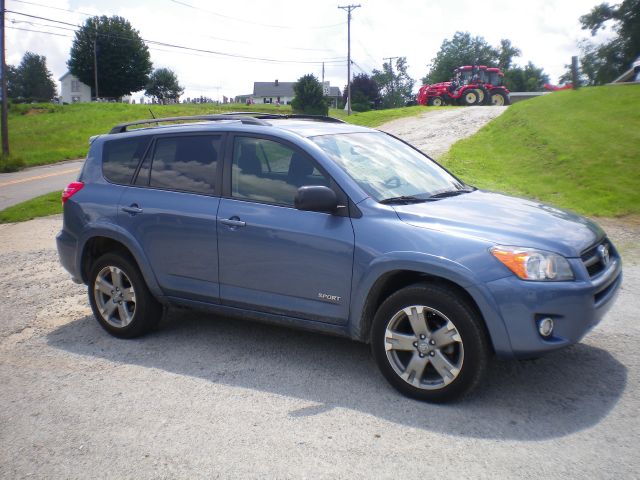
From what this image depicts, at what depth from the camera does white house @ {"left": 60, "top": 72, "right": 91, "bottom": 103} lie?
105637 mm

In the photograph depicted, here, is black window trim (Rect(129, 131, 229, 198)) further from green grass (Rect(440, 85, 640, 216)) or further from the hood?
green grass (Rect(440, 85, 640, 216))

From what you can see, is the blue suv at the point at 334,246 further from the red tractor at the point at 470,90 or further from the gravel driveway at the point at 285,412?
the red tractor at the point at 470,90

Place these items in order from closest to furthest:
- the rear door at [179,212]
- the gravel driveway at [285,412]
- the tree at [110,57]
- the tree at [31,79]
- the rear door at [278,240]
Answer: the gravel driveway at [285,412] < the rear door at [278,240] < the rear door at [179,212] < the tree at [110,57] < the tree at [31,79]

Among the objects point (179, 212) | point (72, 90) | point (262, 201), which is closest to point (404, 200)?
point (262, 201)

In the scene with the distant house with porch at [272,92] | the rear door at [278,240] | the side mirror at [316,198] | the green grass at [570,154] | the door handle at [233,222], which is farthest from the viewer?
the distant house with porch at [272,92]

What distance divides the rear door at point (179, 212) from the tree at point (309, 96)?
49.3 metres

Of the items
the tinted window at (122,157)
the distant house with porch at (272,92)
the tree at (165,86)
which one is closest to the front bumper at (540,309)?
the tinted window at (122,157)

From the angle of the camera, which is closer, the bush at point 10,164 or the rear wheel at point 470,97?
the bush at point 10,164

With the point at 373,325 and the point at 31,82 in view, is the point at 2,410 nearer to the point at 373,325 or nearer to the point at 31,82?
the point at 373,325

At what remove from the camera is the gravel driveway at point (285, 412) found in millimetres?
3623

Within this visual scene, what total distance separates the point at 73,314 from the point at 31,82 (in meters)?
141

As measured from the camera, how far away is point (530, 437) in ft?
12.5

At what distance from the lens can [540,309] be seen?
13.0 feet

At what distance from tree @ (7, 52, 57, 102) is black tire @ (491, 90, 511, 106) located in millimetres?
108961
